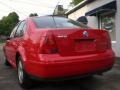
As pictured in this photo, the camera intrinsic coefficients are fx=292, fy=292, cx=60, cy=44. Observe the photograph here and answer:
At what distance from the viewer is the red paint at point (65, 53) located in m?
5.50

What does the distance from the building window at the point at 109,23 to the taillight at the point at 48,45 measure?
8.04m

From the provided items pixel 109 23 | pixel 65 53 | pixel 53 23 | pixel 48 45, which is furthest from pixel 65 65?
pixel 109 23

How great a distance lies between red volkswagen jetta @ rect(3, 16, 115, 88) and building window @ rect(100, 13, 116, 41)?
7.31 metres

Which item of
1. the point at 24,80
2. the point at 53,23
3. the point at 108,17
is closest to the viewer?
the point at 24,80

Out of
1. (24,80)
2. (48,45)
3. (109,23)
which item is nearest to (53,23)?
(48,45)

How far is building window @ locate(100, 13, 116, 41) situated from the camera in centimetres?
1339

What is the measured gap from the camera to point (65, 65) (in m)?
5.51

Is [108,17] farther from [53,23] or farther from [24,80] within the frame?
[24,80]

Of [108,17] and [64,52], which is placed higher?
[108,17]

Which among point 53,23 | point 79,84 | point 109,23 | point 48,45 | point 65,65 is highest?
point 53,23

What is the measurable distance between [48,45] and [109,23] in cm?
866

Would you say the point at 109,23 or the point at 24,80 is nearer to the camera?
the point at 24,80

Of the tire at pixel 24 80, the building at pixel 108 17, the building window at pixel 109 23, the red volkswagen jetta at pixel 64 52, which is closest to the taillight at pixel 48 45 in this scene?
the red volkswagen jetta at pixel 64 52

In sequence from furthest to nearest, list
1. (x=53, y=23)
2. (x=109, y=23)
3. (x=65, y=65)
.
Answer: (x=109, y=23)
(x=53, y=23)
(x=65, y=65)
